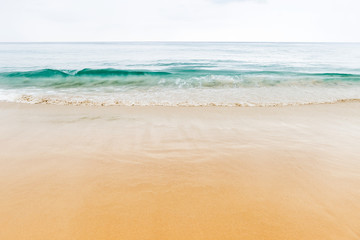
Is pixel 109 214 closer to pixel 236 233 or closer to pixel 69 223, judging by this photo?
pixel 69 223

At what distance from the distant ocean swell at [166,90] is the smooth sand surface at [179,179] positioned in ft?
9.44

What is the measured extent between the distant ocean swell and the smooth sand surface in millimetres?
2877

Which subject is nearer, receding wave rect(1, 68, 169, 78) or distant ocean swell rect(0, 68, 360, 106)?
distant ocean swell rect(0, 68, 360, 106)

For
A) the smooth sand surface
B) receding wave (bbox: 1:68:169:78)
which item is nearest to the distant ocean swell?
receding wave (bbox: 1:68:169:78)

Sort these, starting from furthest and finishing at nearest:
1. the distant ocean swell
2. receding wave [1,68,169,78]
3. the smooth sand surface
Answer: receding wave [1,68,169,78]
the distant ocean swell
the smooth sand surface

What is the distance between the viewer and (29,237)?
2.08 metres

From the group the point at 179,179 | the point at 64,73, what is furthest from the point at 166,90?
the point at 64,73

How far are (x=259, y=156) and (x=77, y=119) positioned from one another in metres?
4.50

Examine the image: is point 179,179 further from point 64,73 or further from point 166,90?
point 64,73

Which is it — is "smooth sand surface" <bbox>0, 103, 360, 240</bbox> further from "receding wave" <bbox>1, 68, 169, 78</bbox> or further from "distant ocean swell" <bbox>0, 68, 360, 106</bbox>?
"receding wave" <bbox>1, 68, 169, 78</bbox>

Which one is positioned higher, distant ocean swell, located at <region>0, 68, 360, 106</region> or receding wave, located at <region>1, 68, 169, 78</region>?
receding wave, located at <region>1, 68, 169, 78</region>

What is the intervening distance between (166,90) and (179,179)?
843cm

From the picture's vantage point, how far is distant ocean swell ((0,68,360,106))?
8.49 meters

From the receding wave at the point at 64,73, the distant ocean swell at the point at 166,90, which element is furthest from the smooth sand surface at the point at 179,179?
the receding wave at the point at 64,73
